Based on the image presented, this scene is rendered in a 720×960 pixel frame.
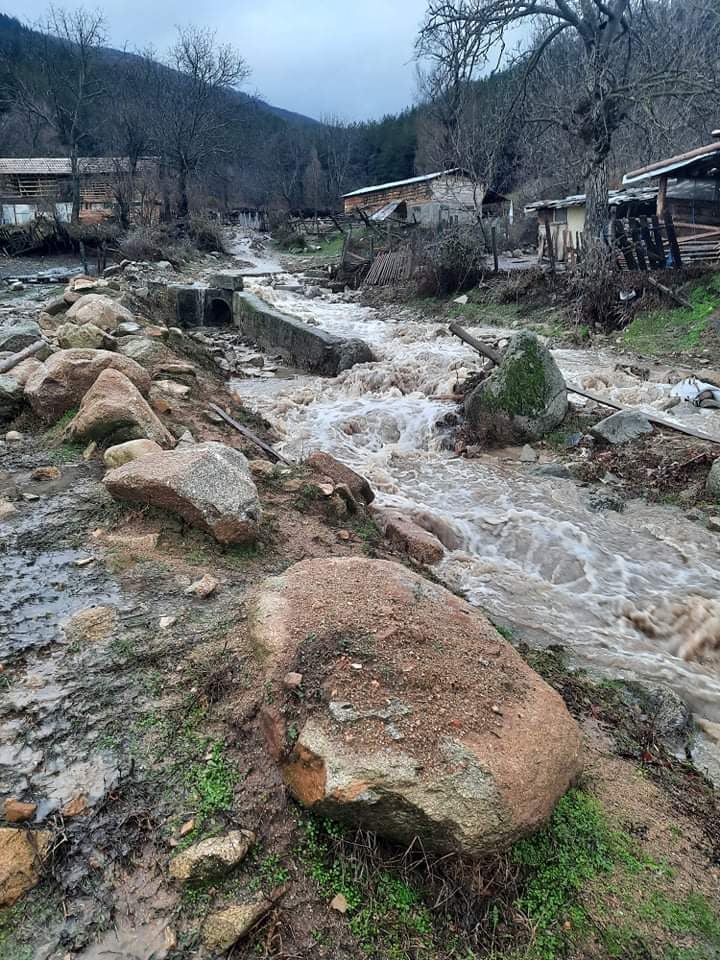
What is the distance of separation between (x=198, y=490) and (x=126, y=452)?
106 centimetres

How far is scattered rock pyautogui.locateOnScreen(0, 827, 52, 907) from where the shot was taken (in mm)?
1663

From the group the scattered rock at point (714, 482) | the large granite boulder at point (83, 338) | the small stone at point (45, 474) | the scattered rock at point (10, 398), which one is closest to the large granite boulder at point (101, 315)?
the large granite boulder at point (83, 338)

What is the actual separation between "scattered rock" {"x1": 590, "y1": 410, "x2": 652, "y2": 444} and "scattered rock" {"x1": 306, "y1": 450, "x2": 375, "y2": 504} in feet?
10.3

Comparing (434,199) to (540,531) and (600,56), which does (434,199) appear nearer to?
(600,56)

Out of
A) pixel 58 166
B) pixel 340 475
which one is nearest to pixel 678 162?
pixel 340 475

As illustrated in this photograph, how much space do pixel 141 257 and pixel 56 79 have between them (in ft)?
102

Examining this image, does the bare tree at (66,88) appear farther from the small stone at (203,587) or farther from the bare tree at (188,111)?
the small stone at (203,587)

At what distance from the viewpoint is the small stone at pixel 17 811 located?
6.06 ft

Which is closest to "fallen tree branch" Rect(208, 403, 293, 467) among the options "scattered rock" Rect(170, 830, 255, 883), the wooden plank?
"scattered rock" Rect(170, 830, 255, 883)

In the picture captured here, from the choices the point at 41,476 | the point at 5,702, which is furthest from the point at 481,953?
the point at 41,476

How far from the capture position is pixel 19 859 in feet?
5.61

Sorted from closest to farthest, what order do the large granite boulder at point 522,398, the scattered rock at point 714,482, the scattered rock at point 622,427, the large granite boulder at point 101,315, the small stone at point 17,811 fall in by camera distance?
1. the small stone at point 17,811
2. the scattered rock at point 714,482
3. the scattered rock at point 622,427
4. the large granite boulder at point 522,398
5. the large granite boulder at point 101,315

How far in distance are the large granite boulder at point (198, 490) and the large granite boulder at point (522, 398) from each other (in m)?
4.39

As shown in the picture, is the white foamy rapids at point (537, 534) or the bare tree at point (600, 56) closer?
the white foamy rapids at point (537, 534)
